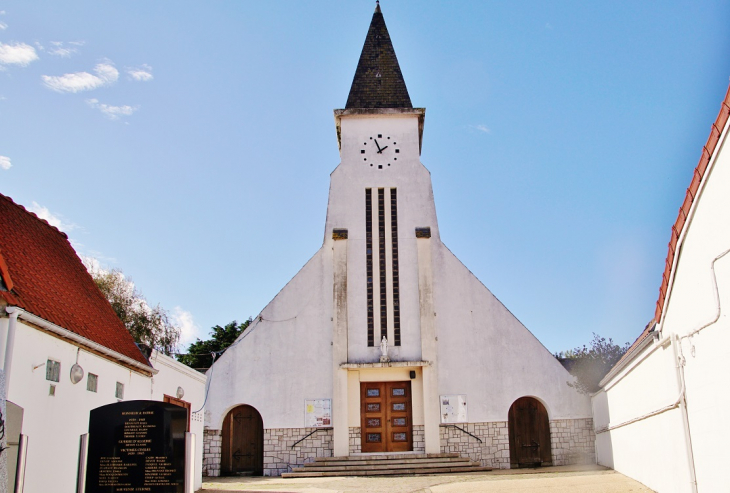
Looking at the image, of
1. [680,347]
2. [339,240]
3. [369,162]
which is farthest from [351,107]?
[680,347]

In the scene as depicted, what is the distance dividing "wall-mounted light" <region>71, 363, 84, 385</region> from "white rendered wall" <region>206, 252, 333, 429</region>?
34.9 ft

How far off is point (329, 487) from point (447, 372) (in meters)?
6.86

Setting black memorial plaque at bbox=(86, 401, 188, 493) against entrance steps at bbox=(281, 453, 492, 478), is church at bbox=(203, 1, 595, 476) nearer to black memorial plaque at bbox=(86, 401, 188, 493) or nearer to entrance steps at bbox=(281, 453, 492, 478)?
entrance steps at bbox=(281, 453, 492, 478)

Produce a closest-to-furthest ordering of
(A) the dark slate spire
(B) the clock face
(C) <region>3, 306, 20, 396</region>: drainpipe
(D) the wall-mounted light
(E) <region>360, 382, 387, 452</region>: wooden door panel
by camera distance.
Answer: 1. (C) <region>3, 306, 20, 396</region>: drainpipe
2. (D) the wall-mounted light
3. (E) <region>360, 382, 387, 452</region>: wooden door panel
4. (B) the clock face
5. (A) the dark slate spire

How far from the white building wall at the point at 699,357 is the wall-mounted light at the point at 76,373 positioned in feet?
28.6

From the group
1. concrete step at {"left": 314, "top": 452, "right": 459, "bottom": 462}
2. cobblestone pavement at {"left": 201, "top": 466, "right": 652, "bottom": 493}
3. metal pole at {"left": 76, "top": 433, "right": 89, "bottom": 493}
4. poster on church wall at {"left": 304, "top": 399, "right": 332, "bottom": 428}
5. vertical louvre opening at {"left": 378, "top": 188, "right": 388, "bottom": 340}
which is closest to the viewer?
metal pole at {"left": 76, "top": 433, "right": 89, "bottom": 493}

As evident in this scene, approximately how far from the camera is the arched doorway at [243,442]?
20969 mm

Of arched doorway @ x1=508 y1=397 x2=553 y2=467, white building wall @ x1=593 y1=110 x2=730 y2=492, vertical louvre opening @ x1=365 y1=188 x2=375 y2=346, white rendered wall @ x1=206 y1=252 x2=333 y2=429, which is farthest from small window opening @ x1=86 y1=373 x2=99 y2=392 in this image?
arched doorway @ x1=508 y1=397 x2=553 y2=467

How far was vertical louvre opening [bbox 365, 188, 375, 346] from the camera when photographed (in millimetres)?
21641

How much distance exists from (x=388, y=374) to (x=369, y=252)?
3.92 m

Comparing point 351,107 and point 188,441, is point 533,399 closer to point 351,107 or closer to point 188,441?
point 351,107

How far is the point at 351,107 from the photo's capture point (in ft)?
79.9

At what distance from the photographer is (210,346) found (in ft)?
102

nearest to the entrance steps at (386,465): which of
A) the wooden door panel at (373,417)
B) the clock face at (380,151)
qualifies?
the wooden door panel at (373,417)
